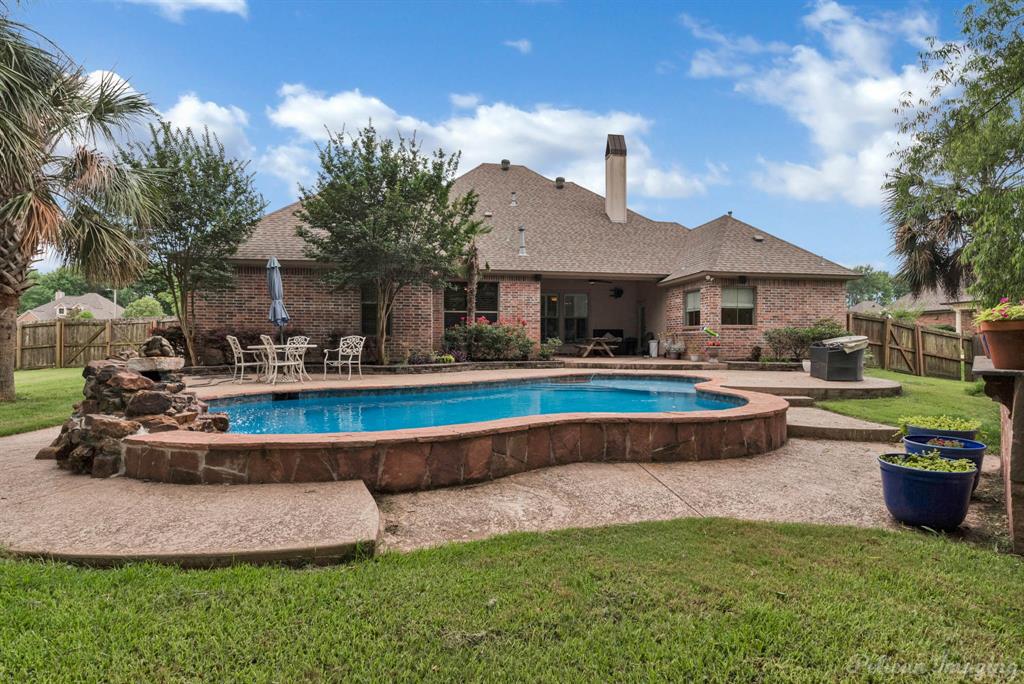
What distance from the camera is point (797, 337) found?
13898 mm

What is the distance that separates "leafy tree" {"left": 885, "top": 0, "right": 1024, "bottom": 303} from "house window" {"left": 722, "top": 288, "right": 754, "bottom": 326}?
15.2 feet

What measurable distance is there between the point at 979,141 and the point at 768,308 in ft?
23.5

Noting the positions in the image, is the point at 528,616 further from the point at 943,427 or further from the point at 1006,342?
the point at 943,427

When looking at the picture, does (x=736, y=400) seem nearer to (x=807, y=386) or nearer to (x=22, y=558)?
(x=807, y=386)

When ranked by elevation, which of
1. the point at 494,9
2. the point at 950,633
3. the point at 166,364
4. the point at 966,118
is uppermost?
the point at 494,9

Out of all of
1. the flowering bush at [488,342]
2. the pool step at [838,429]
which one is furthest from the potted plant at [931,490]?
the flowering bush at [488,342]

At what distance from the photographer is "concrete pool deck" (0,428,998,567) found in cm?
285

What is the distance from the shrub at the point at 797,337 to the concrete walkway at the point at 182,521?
13507mm

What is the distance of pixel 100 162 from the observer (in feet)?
29.3

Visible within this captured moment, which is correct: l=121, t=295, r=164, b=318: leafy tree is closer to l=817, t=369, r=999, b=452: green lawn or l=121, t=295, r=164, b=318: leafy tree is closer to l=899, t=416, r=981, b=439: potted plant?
l=817, t=369, r=999, b=452: green lawn

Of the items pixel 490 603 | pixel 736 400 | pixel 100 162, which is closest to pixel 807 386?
pixel 736 400

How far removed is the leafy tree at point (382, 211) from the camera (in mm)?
11672

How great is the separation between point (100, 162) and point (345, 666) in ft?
35.2

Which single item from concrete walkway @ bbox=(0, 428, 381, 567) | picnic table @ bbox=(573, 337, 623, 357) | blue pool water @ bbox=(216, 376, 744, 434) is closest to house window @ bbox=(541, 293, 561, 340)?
picnic table @ bbox=(573, 337, 623, 357)
